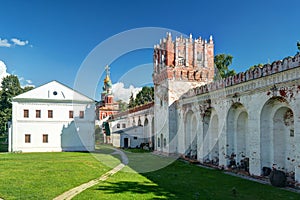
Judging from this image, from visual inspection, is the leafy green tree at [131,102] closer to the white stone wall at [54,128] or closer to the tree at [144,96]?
the tree at [144,96]

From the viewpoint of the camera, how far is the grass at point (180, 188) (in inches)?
397

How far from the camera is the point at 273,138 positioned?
1348 cm

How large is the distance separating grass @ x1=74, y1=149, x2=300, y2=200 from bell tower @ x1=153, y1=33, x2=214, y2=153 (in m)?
11.0

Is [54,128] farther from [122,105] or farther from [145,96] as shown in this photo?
[122,105]

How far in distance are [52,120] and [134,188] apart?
889 inches

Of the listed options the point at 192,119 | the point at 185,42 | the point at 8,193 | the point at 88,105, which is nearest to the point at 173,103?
the point at 192,119

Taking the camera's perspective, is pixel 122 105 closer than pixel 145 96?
No

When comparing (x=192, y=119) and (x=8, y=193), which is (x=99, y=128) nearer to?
(x=192, y=119)

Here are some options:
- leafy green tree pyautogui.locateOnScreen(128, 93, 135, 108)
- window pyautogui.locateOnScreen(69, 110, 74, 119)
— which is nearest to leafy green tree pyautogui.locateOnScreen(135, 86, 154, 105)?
leafy green tree pyautogui.locateOnScreen(128, 93, 135, 108)

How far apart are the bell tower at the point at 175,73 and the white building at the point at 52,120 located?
9448 millimetres

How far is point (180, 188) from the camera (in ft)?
37.6

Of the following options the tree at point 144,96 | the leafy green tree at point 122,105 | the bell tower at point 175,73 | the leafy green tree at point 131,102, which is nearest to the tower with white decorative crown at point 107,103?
the leafy green tree at point 122,105

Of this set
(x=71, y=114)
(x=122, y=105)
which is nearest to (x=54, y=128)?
(x=71, y=114)

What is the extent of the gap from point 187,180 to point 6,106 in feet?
160
